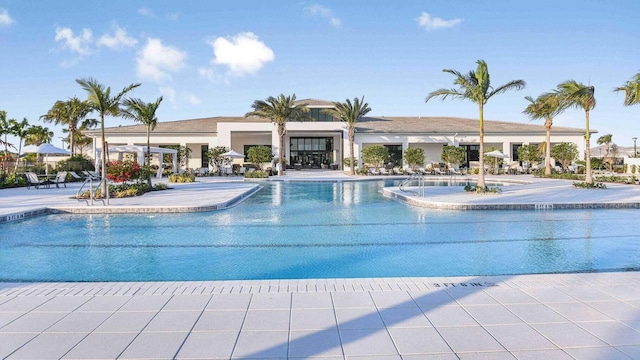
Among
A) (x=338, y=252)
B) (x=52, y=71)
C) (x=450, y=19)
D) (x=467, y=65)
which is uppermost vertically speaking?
(x=450, y=19)

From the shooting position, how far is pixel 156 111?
1833 centimetres

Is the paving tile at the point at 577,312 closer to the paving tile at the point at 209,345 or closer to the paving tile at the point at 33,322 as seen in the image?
the paving tile at the point at 209,345

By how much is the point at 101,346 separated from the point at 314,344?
155cm

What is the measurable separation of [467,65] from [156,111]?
13.1 m

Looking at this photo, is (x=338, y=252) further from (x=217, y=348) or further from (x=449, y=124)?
(x=449, y=124)

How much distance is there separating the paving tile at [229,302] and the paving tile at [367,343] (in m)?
1.09

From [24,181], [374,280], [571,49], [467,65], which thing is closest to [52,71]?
[24,181]

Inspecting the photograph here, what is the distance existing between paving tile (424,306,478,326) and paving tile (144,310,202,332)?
6.62ft

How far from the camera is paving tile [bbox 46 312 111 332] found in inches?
130

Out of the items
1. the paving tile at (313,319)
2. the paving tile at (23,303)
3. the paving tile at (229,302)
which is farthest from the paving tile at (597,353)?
the paving tile at (23,303)

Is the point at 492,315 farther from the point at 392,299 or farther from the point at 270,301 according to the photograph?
the point at 270,301

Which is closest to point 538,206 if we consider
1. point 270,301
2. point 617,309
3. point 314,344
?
point 617,309

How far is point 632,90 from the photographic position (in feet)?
52.9

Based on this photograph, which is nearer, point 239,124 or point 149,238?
point 149,238
